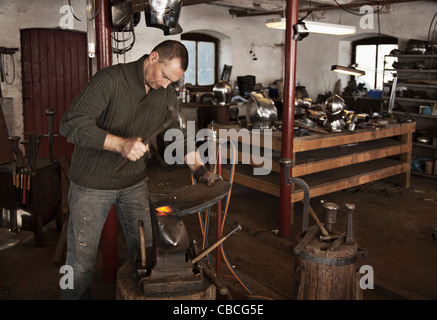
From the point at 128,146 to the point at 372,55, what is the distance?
340 inches

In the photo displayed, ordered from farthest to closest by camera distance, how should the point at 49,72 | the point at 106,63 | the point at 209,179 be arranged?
the point at 49,72, the point at 106,63, the point at 209,179

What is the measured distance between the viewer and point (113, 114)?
2.42m

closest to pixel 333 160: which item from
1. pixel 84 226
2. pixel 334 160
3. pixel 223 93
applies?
pixel 334 160

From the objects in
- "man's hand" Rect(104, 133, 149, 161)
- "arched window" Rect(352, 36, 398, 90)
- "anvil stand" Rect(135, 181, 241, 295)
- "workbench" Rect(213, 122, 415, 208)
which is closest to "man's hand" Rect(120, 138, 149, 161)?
"man's hand" Rect(104, 133, 149, 161)

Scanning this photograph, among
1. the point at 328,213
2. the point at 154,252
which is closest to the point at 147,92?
the point at 154,252

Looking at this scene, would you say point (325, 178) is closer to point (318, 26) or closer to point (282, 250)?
point (282, 250)

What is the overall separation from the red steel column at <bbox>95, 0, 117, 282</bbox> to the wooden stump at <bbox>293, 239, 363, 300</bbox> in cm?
154

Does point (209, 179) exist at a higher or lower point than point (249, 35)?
lower

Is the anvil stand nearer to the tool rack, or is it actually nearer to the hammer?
the hammer

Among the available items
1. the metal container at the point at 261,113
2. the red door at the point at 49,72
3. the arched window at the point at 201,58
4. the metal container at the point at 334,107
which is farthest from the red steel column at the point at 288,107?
the arched window at the point at 201,58

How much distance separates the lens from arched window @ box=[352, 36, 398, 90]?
362 inches

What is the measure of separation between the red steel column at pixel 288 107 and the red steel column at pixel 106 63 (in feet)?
5.44

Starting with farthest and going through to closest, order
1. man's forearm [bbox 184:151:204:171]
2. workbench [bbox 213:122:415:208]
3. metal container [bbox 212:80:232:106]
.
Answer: metal container [bbox 212:80:232:106] → workbench [bbox 213:122:415:208] → man's forearm [bbox 184:151:204:171]
